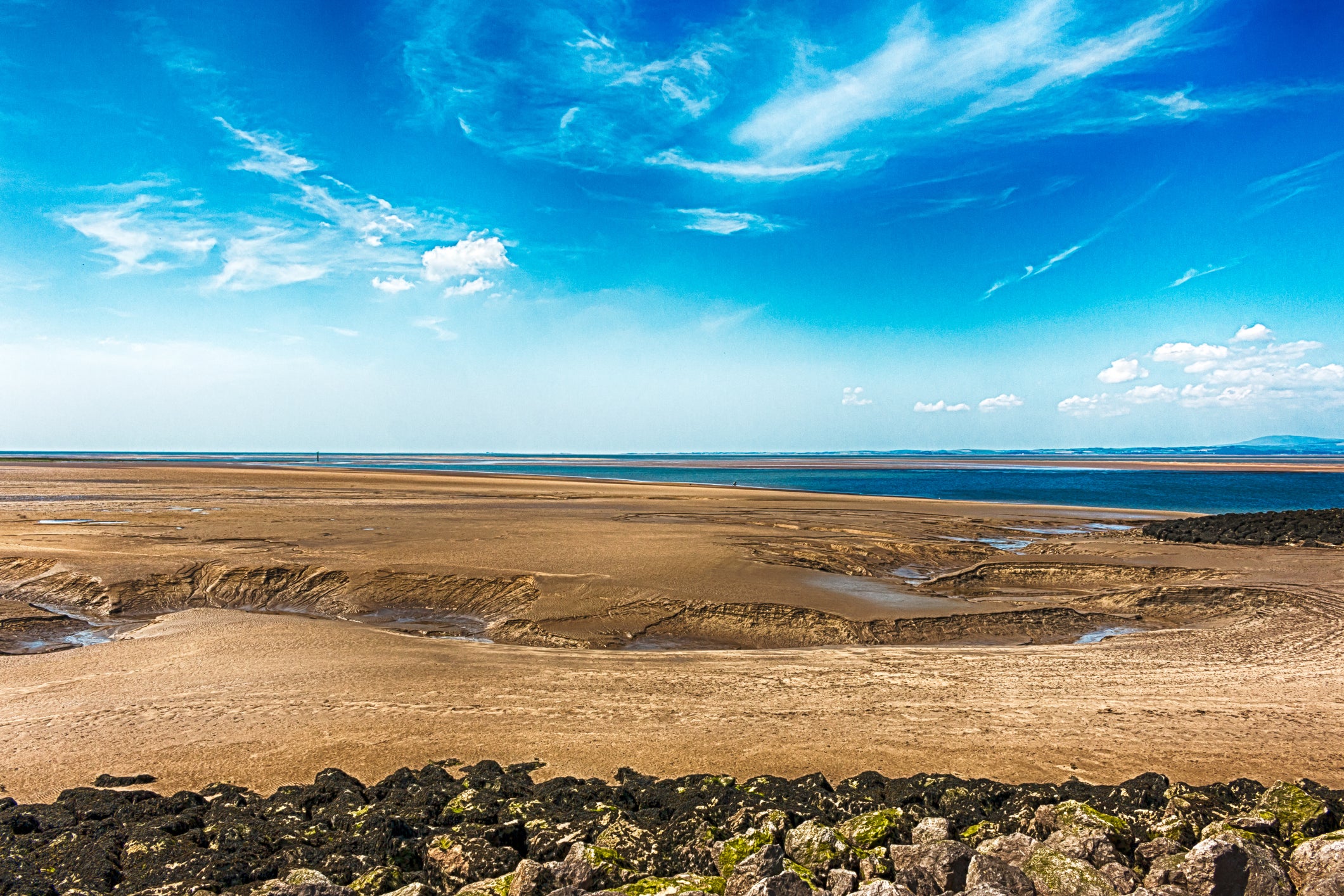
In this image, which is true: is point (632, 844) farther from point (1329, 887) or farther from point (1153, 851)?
point (1329, 887)

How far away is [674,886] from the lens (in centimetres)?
463

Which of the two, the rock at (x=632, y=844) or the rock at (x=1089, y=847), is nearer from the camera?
the rock at (x=1089, y=847)

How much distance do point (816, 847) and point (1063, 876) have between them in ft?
5.33

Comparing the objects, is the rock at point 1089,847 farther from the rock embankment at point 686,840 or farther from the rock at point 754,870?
the rock at point 754,870

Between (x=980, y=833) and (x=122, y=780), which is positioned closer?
(x=980, y=833)

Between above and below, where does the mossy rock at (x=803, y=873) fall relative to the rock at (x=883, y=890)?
below

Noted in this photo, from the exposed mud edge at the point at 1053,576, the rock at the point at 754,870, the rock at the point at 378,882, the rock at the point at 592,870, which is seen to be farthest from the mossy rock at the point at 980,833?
the exposed mud edge at the point at 1053,576

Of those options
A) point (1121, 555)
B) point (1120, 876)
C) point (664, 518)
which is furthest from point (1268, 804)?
point (664, 518)

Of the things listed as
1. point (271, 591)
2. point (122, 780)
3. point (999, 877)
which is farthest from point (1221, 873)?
point (271, 591)

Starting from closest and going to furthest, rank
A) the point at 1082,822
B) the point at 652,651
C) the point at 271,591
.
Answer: the point at 1082,822 → the point at 652,651 → the point at 271,591

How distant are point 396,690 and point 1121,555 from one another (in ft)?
72.7

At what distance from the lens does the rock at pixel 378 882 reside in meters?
4.73

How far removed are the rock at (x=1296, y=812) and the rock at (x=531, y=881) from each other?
18.2ft

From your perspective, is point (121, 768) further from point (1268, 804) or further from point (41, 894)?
point (1268, 804)
